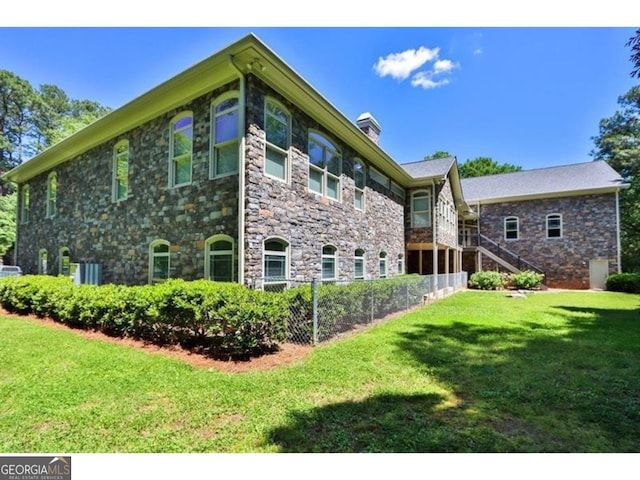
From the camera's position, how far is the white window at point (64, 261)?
11570 mm

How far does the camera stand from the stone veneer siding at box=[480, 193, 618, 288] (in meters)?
18.1

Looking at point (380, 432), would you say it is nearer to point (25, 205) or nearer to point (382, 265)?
point (382, 265)

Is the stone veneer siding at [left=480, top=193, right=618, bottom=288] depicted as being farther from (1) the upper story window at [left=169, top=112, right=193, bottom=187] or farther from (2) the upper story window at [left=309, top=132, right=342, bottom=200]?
(1) the upper story window at [left=169, top=112, right=193, bottom=187]

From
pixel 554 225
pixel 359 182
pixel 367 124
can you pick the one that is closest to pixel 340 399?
pixel 359 182

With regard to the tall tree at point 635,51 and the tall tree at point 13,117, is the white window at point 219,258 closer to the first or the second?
the tall tree at point 635,51

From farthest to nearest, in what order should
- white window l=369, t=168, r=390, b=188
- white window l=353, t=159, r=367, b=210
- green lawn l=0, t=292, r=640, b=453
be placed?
white window l=369, t=168, r=390, b=188 → white window l=353, t=159, r=367, b=210 → green lawn l=0, t=292, r=640, b=453

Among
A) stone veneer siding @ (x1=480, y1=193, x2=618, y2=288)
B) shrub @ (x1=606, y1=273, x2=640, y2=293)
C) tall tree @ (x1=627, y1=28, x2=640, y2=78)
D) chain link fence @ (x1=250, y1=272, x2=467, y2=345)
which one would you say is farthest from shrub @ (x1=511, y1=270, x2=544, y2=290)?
tall tree @ (x1=627, y1=28, x2=640, y2=78)

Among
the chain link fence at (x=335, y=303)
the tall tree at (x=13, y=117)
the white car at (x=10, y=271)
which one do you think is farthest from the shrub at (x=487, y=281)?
the tall tree at (x=13, y=117)

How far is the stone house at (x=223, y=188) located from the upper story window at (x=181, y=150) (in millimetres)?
31

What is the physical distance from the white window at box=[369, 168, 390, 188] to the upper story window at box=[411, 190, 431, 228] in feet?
8.26

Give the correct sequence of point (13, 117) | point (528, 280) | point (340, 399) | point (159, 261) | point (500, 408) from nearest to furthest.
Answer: point (500, 408), point (340, 399), point (159, 261), point (528, 280), point (13, 117)

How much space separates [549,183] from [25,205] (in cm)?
3003

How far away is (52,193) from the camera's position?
42.4 ft

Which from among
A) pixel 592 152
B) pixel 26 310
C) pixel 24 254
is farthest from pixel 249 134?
pixel 592 152
